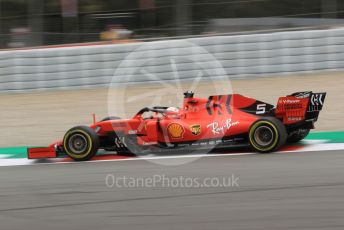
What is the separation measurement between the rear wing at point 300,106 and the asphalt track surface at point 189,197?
16.2 inches

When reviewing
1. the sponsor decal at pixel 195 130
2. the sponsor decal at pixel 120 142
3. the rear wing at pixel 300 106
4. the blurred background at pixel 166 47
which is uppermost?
the blurred background at pixel 166 47

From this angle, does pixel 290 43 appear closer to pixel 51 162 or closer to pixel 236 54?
pixel 236 54

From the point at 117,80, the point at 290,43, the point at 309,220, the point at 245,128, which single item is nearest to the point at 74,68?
the point at 117,80

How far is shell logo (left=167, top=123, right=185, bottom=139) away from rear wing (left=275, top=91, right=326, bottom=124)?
3.71 feet

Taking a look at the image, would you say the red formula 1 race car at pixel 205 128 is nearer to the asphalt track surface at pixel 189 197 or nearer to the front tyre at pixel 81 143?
the front tyre at pixel 81 143

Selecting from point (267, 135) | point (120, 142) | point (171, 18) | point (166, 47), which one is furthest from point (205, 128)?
point (171, 18)

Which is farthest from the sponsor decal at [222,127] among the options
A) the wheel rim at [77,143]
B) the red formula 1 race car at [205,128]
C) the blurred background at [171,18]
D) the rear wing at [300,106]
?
the blurred background at [171,18]

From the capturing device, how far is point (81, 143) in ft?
24.5

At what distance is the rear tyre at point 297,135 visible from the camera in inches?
285

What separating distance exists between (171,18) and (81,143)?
609 centimetres

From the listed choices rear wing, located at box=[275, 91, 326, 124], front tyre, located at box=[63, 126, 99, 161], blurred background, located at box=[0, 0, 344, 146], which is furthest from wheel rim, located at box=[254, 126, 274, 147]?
blurred background, located at box=[0, 0, 344, 146]

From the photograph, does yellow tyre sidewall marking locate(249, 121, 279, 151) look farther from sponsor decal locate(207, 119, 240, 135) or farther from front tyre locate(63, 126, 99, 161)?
front tyre locate(63, 126, 99, 161)

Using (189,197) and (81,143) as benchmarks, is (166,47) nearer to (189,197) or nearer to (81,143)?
(81,143)

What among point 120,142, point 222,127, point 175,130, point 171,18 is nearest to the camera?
point 222,127
